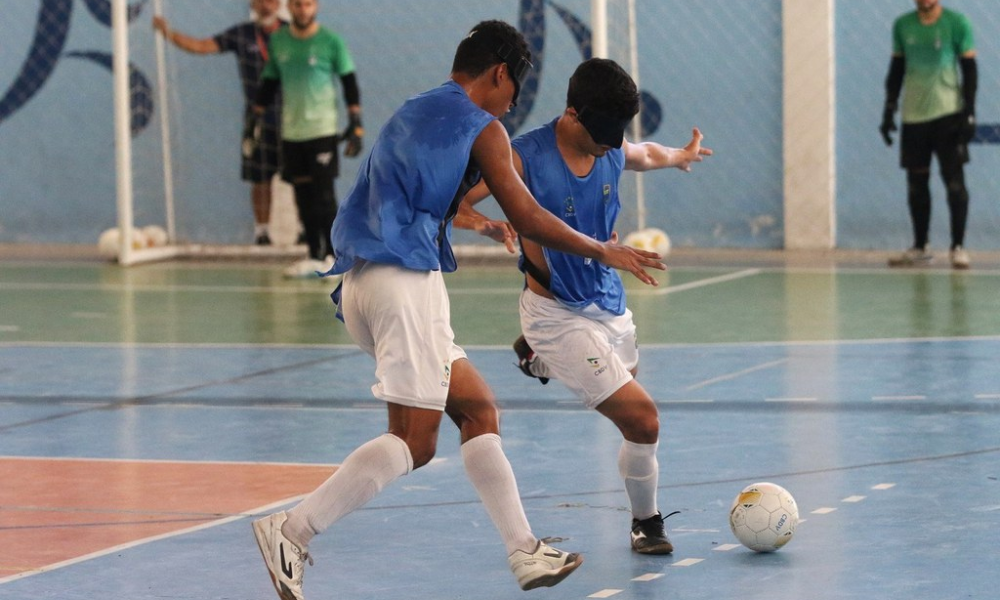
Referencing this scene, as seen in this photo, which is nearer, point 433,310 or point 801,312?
point 433,310

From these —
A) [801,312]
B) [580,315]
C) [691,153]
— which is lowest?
[801,312]

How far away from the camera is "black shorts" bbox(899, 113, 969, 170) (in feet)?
47.8

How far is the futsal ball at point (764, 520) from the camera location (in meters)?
5.69

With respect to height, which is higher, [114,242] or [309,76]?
[309,76]

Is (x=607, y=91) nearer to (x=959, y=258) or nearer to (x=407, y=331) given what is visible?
(x=407, y=331)

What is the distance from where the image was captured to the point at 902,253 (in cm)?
1584

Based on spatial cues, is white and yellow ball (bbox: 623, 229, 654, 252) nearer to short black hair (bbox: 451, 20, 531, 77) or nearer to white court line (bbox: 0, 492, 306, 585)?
white court line (bbox: 0, 492, 306, 585)

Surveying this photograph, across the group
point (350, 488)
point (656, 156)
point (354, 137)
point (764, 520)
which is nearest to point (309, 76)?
point (354, 137)

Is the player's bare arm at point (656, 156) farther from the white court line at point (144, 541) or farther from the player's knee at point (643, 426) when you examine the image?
the white court line at point (144, 541)

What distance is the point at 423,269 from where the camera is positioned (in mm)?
5242

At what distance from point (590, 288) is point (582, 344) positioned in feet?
0.77

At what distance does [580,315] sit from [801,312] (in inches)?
263

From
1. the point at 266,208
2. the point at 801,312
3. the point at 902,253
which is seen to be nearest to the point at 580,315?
the point at 801,312

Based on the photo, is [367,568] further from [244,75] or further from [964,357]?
[244,75]
